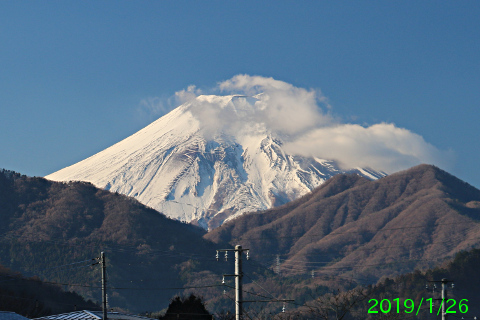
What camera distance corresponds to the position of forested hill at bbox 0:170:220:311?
137 metres

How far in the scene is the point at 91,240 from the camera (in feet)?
535

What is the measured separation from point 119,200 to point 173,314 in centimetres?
14241

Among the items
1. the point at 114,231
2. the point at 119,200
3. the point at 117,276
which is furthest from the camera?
the point at 119,200

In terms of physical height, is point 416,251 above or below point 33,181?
below

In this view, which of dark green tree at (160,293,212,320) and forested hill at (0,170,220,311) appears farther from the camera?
forested hill at (0,170,220,311)

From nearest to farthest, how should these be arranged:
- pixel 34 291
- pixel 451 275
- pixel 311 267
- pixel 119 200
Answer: pixel 34 291
pixel 451 275
pixel 119 200
pixel 311 267

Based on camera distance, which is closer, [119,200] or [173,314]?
[173,314]

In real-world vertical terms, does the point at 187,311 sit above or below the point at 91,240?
below

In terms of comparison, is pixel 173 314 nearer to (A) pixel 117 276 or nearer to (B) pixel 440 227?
(A) pixel 117 276

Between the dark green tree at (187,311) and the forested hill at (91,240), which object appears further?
the forested hill at (91,240)

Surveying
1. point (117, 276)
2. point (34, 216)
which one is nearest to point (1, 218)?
point (34, 216)

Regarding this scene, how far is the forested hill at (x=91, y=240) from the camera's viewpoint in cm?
13688

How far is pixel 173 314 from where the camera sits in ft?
145

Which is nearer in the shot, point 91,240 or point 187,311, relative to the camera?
point 187,311
